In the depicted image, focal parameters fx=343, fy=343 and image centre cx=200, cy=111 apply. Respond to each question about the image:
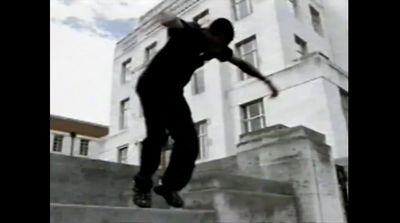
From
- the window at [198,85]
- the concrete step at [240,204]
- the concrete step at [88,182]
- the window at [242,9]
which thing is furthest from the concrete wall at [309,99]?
the concrete step at [88,182]

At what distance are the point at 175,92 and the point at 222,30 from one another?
0.14 m

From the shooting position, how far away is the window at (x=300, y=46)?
317cm

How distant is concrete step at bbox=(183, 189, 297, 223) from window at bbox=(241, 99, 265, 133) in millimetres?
1272

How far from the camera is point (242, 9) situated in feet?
11.7

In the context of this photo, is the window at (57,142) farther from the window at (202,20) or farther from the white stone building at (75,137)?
the window at (202,20)

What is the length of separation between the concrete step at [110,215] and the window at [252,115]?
2.02 meters

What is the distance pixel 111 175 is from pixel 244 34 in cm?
244

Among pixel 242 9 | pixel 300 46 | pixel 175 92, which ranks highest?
pixel 242 9

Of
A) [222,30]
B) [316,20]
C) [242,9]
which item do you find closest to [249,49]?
[242,9]

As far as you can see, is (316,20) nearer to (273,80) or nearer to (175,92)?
(273,80)
